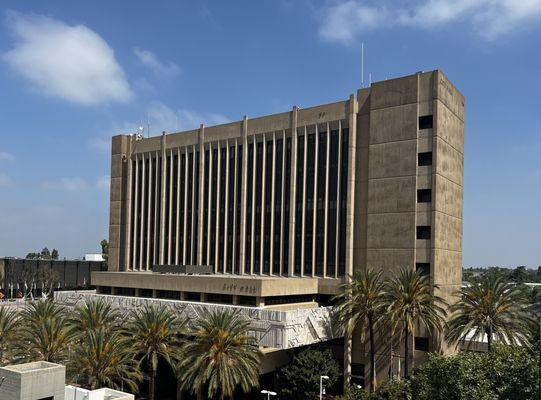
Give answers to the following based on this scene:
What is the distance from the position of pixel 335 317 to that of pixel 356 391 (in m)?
13.0

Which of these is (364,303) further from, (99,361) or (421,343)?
(99,361)

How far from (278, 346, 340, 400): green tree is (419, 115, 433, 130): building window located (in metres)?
25.4

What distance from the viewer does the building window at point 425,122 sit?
52.9 meters

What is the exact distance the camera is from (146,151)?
3046 inches

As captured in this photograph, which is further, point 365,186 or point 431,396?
point 365,186

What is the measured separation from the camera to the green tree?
1880 inches

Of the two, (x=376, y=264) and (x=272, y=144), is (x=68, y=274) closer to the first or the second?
(x=272, y=144)

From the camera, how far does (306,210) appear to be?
59.9 metres

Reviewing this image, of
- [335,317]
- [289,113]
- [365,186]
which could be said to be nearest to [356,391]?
[335,317]

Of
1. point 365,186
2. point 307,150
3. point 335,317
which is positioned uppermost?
point 307,150

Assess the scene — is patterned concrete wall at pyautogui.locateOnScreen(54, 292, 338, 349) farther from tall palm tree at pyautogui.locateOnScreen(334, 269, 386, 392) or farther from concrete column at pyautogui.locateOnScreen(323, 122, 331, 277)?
concrete column at pyautogui.locateOnScreen(323, 122, 331, 277)

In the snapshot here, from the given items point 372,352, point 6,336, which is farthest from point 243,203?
point 6,336

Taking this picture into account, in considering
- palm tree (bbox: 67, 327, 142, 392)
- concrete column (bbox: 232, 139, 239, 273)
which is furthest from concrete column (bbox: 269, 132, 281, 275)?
palm tree (bbox: 67, 327, 142, 392)

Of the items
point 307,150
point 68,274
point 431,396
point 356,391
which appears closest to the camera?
point 431,396
